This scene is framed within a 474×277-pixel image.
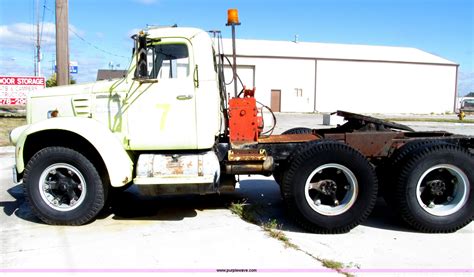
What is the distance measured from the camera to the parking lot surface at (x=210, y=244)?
443 cm

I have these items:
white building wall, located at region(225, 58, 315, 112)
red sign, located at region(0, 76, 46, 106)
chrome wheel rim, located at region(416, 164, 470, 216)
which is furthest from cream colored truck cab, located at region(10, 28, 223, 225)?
white building wall, located at region(225, 58, 315, 112)

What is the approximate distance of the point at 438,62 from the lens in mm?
50188

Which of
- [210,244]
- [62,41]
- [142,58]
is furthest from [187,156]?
[62,41]

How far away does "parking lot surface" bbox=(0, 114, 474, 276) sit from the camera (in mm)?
4426

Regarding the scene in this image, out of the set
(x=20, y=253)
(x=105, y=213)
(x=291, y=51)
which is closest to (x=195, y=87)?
(x=105, y=213)

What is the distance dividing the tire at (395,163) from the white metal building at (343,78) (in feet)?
125

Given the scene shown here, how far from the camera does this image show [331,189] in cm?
544

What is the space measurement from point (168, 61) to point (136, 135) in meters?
0.95

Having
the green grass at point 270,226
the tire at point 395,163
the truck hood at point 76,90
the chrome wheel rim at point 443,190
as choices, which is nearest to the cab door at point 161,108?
the truck hood at point 76,90

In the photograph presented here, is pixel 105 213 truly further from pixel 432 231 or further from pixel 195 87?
pixel 432 231

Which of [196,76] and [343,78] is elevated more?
[343,78]

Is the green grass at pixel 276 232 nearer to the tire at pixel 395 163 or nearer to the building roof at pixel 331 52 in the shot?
the tire at pixel 395 163

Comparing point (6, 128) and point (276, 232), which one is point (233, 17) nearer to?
point (276, 232)

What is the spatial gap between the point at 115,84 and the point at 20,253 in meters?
2.15
